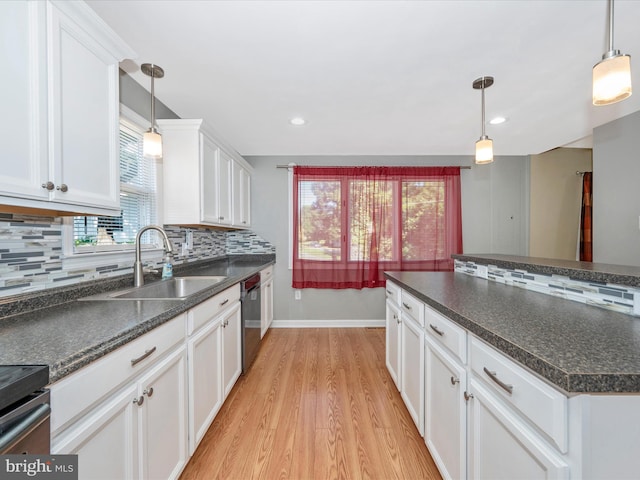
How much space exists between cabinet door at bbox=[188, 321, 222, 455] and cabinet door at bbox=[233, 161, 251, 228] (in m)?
1.58

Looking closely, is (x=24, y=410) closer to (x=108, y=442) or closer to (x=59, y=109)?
(x=108, y=442)

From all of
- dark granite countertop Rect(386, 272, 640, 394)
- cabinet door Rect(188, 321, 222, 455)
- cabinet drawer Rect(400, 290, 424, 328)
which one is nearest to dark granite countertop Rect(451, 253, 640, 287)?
dark granite countertop Rect(386, 272, 640, 394)

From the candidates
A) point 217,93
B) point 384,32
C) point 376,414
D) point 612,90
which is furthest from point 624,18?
point 376,414

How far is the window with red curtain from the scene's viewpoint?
3.57 metres

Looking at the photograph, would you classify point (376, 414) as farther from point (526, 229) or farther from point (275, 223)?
point (526, 229)

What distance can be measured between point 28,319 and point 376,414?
77.9 inches

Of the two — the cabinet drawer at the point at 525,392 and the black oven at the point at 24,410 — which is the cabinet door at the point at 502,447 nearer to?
the cabinet drawer at the point at 525,392

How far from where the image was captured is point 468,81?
195 cm

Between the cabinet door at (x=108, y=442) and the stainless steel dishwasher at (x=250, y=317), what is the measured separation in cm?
124

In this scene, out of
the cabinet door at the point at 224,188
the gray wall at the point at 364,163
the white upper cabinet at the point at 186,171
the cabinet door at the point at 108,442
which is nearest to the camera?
the cabinet door at the point at 108,442

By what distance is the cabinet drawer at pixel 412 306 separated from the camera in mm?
1526

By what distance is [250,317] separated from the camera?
2.40 metres

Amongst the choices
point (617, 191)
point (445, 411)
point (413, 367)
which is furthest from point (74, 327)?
point (617, 191)

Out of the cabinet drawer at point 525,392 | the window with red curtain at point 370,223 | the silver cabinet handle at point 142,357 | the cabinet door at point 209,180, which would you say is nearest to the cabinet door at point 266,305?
the window with red curtain at point 370,223
